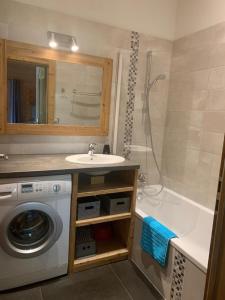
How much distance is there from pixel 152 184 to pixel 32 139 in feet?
4.98

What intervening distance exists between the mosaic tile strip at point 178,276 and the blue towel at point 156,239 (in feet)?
0.32

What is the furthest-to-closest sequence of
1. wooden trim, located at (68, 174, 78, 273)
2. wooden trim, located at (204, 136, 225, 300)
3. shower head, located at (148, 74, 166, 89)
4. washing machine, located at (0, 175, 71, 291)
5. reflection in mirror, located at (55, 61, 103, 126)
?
shower head, located at (148, 74, 166, 89) → reflection in mirror, located at (55, 61, 103, 126) → wooden trim, located at (68, 174, 78, 273) → washing machine, located at (0, 175, 71, 291) → wooden trim, located at (204, 136, 225, 300)

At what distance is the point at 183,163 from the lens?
8.52ft

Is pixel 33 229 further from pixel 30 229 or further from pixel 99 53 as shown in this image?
pixel 99 53

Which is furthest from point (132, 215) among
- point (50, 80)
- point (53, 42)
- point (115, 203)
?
point (53, 42)

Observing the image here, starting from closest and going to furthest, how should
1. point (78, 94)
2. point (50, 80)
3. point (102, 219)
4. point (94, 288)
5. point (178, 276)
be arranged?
point (178, 276)
point (94, 288)
point (102, 219)
point (50, 80)
point (78, 94)

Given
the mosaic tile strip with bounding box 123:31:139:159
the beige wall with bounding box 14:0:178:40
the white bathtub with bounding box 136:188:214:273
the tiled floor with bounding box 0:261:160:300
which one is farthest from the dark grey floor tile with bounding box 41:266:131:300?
the beige wall with bounding box 14:0:178:40

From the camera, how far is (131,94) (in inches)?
102

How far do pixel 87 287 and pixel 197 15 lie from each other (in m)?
2.72

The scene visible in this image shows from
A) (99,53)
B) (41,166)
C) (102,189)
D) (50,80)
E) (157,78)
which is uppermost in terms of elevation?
(99,53)

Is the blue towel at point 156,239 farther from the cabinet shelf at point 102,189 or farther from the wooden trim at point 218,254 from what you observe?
the wooden trim at point 218,254

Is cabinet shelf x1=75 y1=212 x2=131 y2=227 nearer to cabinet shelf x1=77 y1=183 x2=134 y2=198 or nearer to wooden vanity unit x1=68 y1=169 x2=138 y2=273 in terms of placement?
wooden vanity unit x1=68 y1=169 x2=138 y2=273

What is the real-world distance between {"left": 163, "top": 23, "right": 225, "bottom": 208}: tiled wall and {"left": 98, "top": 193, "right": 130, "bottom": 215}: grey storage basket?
2.56ft

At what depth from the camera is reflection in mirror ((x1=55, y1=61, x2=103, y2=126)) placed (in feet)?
7.36
